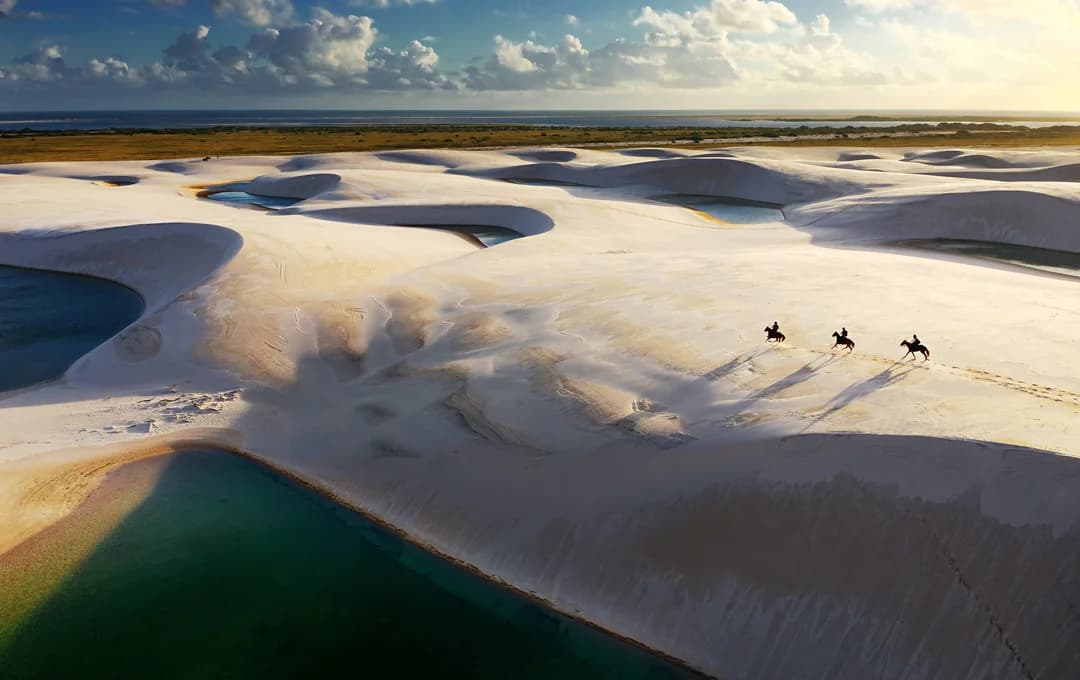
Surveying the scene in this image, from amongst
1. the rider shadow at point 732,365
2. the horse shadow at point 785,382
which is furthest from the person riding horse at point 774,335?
the horse shadow at point 785,382

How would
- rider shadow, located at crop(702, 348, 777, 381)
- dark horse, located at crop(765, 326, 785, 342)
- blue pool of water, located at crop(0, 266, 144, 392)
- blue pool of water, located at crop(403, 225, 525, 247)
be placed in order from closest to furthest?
rider shadow, located at crop(702, 348, 777, 381)
dark horse, located at crop(765, 326, 785, 342)
blue pool of water, located at crop(0, 266, 144, 392)
blue pool of water, located at crop(403, 225, 525, 247)

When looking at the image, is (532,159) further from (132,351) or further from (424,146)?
(132,351)

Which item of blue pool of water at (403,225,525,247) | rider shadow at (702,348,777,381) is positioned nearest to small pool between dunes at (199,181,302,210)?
blue pool of water at (403,225,525,247)

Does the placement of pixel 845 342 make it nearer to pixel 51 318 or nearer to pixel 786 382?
pixel 786 382

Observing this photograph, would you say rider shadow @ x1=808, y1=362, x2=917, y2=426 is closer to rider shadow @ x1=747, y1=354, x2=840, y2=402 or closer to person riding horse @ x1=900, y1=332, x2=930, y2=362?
person riding horse @ x1=900, y1=332, x2=930, y2=362

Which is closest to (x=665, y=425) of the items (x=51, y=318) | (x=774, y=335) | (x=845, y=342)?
(x=774, y=335)

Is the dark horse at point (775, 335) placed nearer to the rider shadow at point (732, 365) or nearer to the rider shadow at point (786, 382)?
the rider shadow at point (732, 365)
